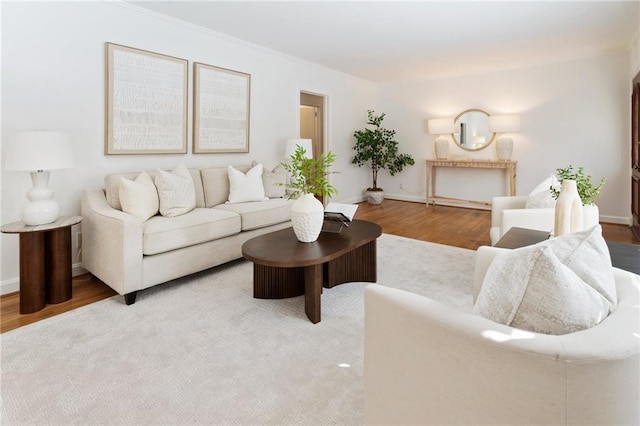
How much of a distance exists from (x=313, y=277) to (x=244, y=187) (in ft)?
6.20

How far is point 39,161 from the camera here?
2.39m

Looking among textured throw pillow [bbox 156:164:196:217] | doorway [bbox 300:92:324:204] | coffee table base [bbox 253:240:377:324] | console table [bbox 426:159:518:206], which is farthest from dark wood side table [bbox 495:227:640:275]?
doorway [bbox 300:92:324:204]

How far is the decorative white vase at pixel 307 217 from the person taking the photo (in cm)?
249

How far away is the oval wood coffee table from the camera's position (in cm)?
227

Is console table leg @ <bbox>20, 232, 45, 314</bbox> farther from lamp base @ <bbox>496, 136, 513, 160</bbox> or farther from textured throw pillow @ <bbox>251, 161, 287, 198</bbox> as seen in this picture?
lamp base @ <bbox>496, 136, 513, 160</bbox>

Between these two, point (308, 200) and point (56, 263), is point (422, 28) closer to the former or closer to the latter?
point (308, 200)

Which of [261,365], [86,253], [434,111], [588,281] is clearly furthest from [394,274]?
[434,111]

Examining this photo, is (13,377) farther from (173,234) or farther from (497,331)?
(497,331)

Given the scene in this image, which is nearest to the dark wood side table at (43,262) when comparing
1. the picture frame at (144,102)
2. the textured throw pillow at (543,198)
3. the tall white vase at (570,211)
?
the picture frame at (144,102)

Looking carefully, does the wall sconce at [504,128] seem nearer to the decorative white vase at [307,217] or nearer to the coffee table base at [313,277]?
the coffee table base at [313,277]

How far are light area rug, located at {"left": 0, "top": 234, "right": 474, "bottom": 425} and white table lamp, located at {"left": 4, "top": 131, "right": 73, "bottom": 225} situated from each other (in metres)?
0.73

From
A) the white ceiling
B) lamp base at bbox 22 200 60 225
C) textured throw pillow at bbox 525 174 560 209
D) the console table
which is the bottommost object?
lamp base at bbox 22 200 60 225

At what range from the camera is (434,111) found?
22.5 feet

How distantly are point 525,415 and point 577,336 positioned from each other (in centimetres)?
20
